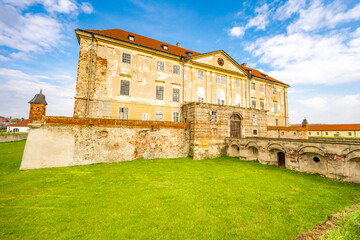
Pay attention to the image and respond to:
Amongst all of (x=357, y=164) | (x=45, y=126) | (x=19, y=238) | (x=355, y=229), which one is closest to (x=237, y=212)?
(x=355, y=229)

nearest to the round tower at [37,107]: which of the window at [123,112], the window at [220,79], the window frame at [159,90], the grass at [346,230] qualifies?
the window at [123,112]

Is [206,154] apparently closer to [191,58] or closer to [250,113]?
[250,113]

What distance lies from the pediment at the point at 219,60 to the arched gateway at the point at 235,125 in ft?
27.8

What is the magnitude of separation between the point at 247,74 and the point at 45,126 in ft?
84.6

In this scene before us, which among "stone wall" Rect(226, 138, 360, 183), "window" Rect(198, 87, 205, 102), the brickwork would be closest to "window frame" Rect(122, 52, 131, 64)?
the brickwork

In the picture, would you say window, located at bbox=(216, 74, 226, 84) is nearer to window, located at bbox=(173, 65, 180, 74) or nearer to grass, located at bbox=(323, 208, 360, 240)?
window, located at bbox=(173, 65, 180, 74)

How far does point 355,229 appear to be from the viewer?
366 cm

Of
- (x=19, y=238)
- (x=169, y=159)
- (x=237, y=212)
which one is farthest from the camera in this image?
(x=169, y=159)

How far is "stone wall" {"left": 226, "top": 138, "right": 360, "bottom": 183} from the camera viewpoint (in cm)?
843

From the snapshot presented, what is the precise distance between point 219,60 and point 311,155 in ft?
53.6

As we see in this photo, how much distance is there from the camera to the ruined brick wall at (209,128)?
582 inches

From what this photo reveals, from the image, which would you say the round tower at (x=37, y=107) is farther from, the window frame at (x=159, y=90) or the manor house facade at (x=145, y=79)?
the window frame at (x=159, y=90)

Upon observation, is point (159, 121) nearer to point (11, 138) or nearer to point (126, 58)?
point (126, 58)

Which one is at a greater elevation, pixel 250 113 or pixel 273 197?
pixel 250 113
